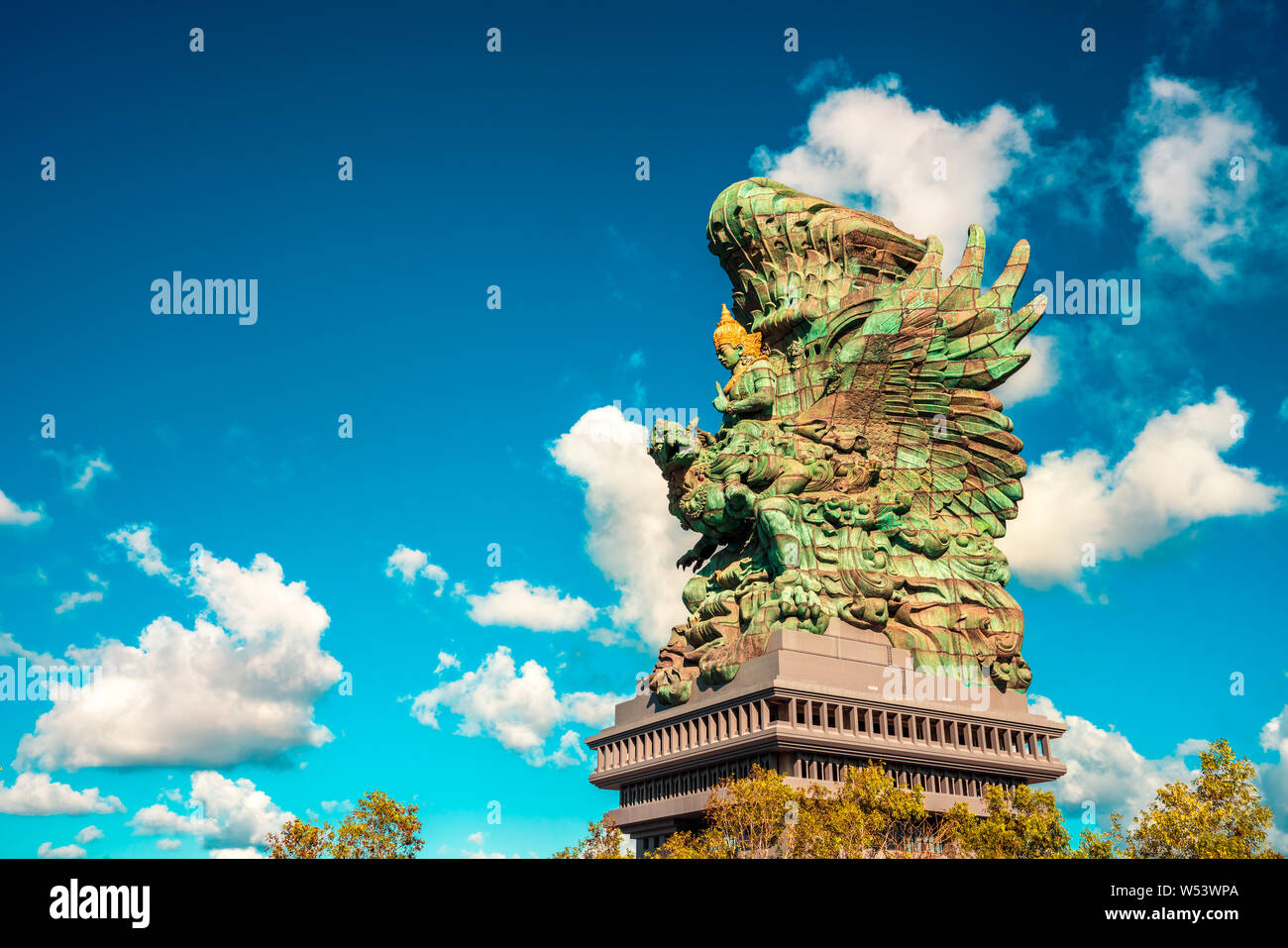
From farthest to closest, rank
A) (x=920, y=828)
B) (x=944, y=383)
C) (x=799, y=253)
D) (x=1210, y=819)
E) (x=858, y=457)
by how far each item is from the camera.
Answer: (x=799, y=253)
(x=944, y=383)
(x=858, y=457)
(x=920, y=828)
(x=1210, y=819)

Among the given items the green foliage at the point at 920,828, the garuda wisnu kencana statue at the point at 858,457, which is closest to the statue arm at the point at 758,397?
the garuda wisnu kencana statue at the point at 858,457

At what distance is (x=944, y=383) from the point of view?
274 ft

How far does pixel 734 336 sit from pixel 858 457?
52.9 ft

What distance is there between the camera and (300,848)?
45.9 metres

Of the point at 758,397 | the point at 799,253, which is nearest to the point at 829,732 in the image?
the point at 758,397

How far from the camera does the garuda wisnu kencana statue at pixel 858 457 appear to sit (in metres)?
78.4

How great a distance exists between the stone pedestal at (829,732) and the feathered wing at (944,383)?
13356 mm

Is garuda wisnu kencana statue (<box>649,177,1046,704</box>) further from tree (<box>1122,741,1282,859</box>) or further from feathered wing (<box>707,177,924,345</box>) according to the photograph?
tree (<box>1122,741,1282,859</box>)

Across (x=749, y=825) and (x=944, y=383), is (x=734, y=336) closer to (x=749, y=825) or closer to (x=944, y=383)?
(x=944, y=383)

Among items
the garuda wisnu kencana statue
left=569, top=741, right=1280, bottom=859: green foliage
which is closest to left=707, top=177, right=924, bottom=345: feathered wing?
the garuda wisnu kencana statue

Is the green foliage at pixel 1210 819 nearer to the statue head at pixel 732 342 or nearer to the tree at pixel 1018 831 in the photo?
the tree at pixel 1018 831

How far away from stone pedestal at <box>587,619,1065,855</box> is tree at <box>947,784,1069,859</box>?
15.1 meters
